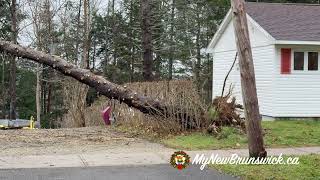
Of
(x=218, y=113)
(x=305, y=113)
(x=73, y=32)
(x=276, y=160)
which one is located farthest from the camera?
(x=73, y=32)

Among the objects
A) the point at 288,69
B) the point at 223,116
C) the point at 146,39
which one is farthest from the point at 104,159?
the point at 146,39

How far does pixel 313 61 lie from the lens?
64.8 ft

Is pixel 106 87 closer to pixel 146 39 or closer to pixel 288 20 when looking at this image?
pixel 288 20

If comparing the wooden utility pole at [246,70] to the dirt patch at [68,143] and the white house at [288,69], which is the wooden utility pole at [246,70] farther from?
the white house at [288,69]

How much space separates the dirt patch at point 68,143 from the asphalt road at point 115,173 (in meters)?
2.18

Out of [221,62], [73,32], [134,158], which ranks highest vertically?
[73,32]

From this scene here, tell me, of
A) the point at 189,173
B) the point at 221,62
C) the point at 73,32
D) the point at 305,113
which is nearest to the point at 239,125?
the point at 189,173

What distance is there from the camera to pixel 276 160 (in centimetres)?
967

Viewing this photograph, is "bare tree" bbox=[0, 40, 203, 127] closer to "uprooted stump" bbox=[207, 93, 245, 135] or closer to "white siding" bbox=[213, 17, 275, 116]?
"uprooted stump" bbox=[207, 93, 245, 135]

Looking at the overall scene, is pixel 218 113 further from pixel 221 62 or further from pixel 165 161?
pixel 221 62

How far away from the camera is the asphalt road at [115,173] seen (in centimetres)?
833

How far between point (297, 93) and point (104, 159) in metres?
11.4

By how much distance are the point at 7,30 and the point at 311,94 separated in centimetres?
3172

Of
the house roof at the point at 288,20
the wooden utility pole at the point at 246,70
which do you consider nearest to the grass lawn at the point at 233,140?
the wooden utility pole at the point at 246,70
